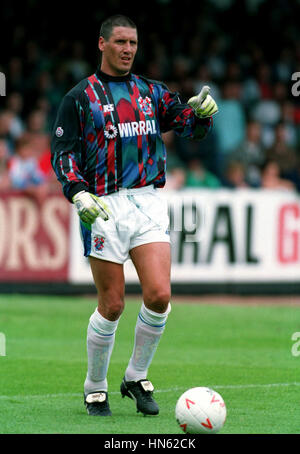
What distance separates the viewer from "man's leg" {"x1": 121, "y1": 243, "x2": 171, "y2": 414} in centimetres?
680

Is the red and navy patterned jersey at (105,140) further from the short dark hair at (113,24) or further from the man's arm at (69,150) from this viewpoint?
the short dark hair at (113,24)

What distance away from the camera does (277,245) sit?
49.0 ft

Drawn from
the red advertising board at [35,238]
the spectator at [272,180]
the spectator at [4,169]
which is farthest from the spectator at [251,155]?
the spectator at [4,169]

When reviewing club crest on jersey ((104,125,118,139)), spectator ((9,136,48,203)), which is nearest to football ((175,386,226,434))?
club crest on jersey ((104,125,118,139))

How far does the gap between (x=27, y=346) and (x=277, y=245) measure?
5560 mm

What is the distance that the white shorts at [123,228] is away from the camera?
6895mm

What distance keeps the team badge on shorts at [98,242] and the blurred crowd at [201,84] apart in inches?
307

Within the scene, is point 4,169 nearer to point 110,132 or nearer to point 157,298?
point 110,132

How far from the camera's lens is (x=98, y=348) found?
274 inches

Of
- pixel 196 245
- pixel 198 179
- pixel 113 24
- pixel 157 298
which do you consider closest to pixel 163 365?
pixel 157 298

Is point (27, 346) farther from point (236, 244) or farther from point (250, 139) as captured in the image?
point (250, 139)

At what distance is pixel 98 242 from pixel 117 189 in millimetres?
384

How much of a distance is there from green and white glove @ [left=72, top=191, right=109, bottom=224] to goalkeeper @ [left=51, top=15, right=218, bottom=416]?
9 centimetres
